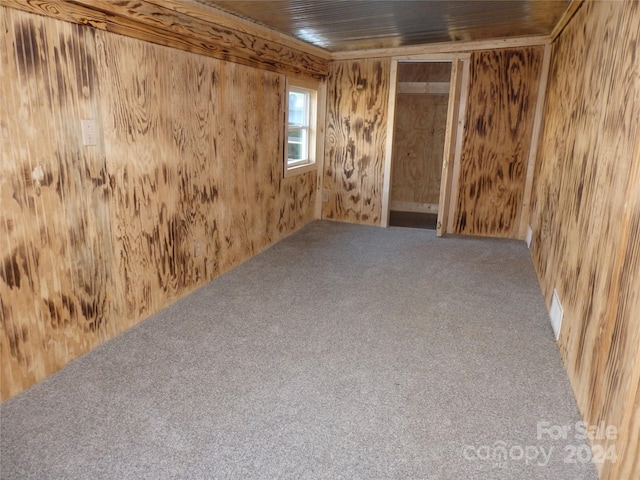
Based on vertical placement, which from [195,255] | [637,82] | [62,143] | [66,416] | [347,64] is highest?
[347,64]

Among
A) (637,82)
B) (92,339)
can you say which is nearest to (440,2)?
(637,82)

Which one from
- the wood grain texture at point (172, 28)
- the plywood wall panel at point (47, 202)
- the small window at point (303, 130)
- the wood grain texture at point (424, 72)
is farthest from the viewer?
the wood grain texture at point (424, 72)

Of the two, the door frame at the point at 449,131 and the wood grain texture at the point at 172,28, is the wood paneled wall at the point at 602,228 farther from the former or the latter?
the wood grain texture at the point at 172,28

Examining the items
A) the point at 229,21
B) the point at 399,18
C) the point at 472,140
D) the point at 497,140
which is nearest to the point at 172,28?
the point at 229,21

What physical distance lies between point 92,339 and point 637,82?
288cm

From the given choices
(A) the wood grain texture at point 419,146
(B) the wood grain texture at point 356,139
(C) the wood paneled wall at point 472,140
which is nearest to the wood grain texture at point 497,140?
(C) the wood paneled wall at point 472,140

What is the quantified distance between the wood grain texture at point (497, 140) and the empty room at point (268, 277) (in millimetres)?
120

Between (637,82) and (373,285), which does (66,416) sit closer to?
(373,285)

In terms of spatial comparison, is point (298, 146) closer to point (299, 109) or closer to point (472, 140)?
point (299, 109)

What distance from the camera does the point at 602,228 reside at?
6.82 ft

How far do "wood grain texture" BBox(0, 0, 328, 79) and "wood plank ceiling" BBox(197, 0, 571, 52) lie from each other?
16 cm

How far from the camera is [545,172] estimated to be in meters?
4.06

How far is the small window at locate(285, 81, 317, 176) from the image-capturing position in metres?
5.26

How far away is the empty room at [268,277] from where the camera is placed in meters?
1.84
